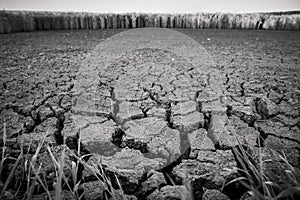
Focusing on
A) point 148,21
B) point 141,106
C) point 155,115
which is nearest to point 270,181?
point 155,115

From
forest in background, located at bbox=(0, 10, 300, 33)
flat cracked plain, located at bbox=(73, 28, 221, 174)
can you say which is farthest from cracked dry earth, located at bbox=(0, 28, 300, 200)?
forest in background, located at bbox=(0, 10, 300, 33)

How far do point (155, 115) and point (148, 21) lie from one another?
13.8 feet

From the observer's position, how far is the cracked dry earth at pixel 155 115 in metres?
0.92

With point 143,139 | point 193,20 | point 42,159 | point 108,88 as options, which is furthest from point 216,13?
point 42,159

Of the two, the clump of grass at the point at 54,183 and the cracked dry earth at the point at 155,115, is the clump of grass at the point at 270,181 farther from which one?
the clump of grass at the point at 54,183

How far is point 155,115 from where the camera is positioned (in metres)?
1.35

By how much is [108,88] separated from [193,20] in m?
3.92

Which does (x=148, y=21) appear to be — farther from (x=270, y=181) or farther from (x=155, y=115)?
(x=270, y=181)

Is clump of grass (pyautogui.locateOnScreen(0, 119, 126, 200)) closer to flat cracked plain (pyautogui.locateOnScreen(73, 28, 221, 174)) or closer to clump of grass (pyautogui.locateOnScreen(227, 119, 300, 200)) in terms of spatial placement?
flat cracked plain (pyautogui.locateOnScreen(73, 28, 221, 174))

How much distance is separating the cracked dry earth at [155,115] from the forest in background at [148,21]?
7.43 ft

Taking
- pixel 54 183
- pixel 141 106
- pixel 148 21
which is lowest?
pixel 54 183

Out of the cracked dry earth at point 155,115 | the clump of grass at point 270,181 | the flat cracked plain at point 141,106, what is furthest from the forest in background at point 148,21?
the clump of grass at point 270,181

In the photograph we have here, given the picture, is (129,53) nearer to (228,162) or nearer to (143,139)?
(143,139)

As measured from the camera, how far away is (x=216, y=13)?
475 centimetres
